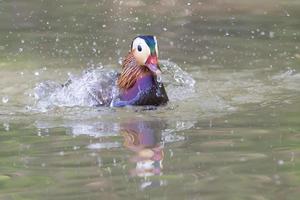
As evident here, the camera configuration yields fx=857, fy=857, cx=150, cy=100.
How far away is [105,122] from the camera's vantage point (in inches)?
293

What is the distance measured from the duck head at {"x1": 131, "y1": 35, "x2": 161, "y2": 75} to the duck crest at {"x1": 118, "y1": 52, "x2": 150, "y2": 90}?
0.21 ft

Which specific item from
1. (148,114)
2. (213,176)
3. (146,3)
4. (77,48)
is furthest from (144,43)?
(146,3)

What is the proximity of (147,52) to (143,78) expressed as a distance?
10.1 inches

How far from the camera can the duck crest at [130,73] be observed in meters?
8.12

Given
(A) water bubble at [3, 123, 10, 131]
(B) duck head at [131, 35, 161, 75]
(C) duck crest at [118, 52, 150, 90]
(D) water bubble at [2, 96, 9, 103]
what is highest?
(B) duck head at [131, 35, 161, 75]

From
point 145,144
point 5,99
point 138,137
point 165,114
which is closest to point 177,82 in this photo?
point 165,114

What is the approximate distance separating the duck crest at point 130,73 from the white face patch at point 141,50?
0.07 m

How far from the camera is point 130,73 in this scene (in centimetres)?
814

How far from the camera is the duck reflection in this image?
18.3 ft

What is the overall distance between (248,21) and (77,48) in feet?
10.1

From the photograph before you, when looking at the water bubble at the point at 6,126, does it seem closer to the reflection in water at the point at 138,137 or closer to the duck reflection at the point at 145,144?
the reflection in water at the point at 138,137

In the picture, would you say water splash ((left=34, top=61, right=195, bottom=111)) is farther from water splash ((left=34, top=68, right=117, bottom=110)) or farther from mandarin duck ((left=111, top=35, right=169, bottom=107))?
mandarin duck ((left=111, top=35, right=169, bottom=107))

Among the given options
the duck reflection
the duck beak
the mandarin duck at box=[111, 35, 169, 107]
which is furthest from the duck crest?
the duck reflection

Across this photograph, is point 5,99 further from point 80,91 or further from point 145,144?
point 145,144
